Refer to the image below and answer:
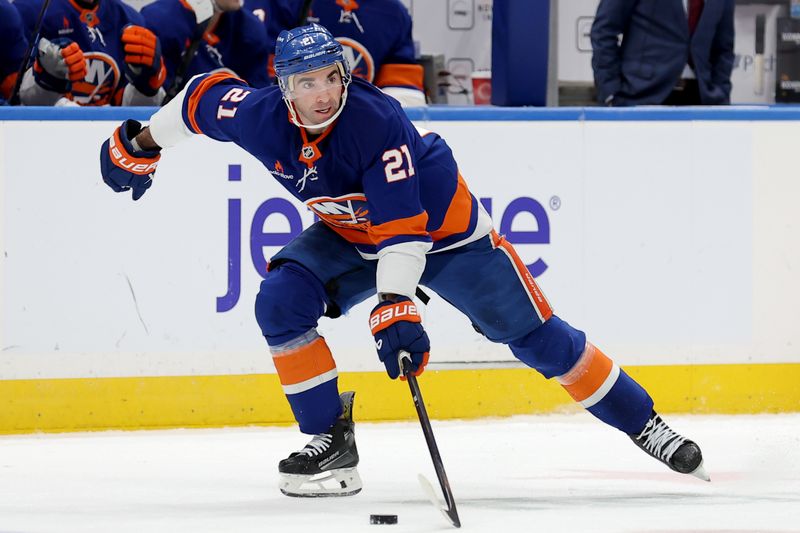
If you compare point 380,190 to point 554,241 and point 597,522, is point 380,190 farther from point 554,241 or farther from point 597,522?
point 554,241

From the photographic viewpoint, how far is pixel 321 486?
10.4 ft

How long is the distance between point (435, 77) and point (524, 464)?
2318mm

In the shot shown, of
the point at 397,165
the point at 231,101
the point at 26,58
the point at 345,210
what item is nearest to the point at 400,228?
the point at 397,165

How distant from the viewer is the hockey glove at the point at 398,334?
271cm

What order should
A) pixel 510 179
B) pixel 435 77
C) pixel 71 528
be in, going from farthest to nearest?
pixel 435 77
pixel 510 179
pixel 71 528

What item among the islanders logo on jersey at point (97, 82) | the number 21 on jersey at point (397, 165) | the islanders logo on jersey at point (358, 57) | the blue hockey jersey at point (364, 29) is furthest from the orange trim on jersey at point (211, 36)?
the number 21 on jersey at point (397, 165)

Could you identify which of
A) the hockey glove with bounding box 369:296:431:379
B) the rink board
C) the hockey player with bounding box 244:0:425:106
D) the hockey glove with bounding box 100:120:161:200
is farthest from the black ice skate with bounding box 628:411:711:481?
the hockey player with bounding box 244:0:425:106

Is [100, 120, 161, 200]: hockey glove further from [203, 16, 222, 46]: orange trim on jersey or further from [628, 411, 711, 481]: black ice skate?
[203, 16, 222, 46]: orange trim on jersey

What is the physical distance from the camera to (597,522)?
277 cm

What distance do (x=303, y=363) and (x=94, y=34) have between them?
6.68ft

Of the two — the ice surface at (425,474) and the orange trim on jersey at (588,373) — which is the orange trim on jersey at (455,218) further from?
the ice surface at (425,474)

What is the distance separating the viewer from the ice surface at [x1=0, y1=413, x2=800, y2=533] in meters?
2.80

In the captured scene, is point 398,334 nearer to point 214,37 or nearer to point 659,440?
point 659,440

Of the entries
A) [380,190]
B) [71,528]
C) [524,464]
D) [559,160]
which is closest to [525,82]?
[559,160]
